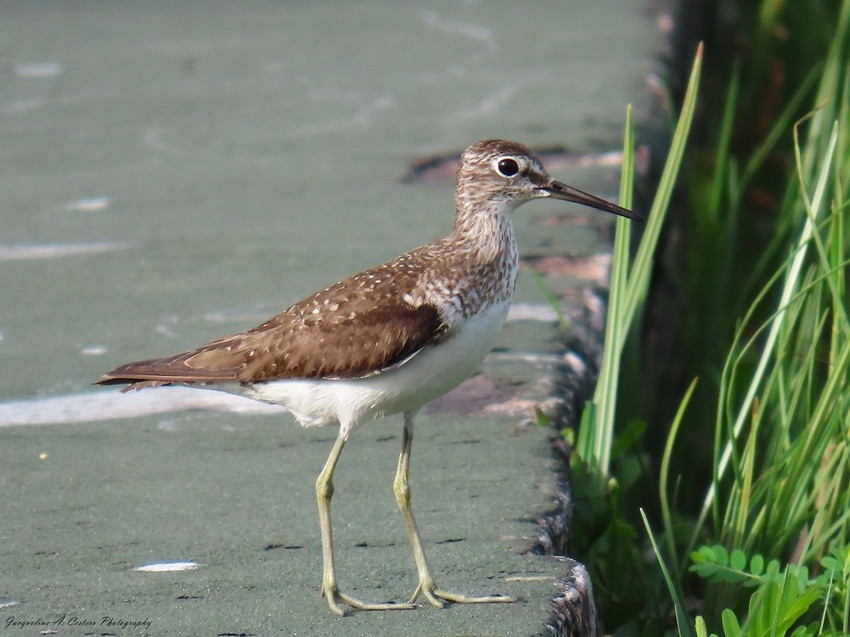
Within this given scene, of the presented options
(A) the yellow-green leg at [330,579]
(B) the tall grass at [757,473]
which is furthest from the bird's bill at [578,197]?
(A) the yellow-green leg at [330,579]

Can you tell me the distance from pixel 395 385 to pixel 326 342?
23 cm

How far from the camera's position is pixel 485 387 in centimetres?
398

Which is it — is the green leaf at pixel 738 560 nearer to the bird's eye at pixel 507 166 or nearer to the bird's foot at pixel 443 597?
the bird's foot at pixel 443 597

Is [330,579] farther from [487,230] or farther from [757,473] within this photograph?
[757,473]

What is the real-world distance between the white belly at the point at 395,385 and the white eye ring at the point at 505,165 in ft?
1.66

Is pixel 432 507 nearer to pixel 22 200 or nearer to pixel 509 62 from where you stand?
pixel 22 200

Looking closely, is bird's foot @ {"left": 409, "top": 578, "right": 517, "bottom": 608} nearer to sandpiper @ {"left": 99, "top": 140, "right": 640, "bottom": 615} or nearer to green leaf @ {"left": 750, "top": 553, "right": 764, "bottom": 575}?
sandpiper @ {"left": 99, "top": 140, "right": 640, "bottom": 615}

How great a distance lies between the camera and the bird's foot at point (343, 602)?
2.73m

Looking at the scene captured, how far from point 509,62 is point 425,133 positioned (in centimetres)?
128

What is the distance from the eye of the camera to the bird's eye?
3.47 meters

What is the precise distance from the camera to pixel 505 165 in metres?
3.47

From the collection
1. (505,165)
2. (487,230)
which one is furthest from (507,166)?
(487,230)

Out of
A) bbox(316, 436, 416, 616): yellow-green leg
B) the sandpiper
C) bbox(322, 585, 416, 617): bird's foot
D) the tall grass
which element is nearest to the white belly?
the sandpiper

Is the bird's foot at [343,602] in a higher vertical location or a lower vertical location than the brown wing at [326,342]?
lower
